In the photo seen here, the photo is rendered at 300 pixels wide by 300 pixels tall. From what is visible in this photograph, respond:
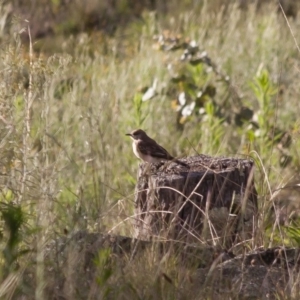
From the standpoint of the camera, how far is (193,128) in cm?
910

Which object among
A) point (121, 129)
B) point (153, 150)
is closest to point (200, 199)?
point (153, 150)

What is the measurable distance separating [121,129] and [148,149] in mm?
1848

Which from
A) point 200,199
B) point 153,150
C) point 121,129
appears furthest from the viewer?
point 121,129

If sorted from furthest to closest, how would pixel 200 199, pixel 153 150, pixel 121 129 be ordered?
1. pixel 121 129
2. pixel 153 150
3. pixel 200 199

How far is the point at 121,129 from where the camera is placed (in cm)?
860

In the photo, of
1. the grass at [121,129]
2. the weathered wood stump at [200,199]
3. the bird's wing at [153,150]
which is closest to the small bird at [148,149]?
the bird's wing at [153,150]

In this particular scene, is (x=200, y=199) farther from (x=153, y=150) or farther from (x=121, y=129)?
(x=121, y=129)

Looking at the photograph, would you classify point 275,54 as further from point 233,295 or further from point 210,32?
point 233,295

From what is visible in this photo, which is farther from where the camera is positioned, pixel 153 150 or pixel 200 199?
pixel 153 150

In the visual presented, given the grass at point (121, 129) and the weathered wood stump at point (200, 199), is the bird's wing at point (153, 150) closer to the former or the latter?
the grass at point (121, 129)

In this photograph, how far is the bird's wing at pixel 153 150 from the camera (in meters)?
6.67

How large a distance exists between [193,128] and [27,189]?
410 centimetres

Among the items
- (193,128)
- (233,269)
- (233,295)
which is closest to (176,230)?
(233,269)

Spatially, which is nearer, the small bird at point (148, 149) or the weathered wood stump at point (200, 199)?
the weathered wood stump at point (200, 199)
